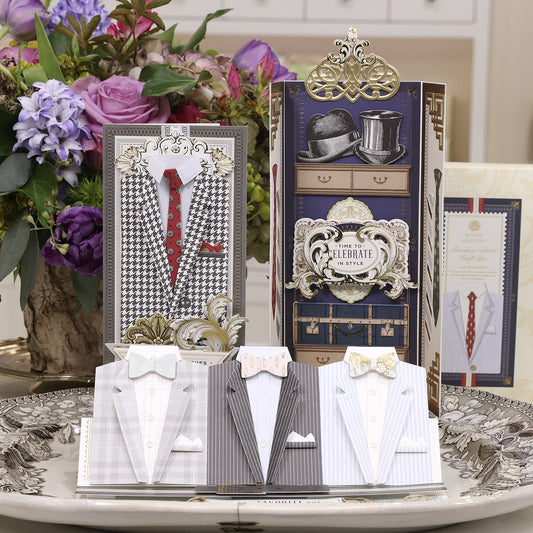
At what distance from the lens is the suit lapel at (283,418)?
648mm

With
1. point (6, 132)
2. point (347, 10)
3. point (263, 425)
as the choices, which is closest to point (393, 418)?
point (263, 425)

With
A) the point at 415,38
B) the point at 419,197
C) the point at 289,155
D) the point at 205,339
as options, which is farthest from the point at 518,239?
the point at 415,38

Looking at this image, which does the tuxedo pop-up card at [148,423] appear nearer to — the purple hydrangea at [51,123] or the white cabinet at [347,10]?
the purple hydrangea at [51,123]

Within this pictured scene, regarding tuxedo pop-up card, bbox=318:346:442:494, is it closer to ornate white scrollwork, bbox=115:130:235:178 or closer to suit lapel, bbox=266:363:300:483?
suit lapel, bbox=266:363:300:483

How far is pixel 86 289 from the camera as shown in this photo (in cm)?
91

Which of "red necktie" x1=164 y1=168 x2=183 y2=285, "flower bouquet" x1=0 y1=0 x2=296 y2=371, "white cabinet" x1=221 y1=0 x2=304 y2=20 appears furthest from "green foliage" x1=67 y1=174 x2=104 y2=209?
"white cabinet" x1=221 y1=0 x2=304 y2=20

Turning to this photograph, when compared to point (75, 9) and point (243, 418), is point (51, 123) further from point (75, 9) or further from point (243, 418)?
point (243, 418)

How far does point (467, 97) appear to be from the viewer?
2633 millimetres

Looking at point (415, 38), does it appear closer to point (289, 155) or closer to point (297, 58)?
point (297, 58)

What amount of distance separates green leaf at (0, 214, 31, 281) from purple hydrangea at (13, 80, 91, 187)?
0.09m

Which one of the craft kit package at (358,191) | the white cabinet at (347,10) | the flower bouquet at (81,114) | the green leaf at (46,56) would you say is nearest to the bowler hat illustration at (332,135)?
the craft kit package at (358,191)

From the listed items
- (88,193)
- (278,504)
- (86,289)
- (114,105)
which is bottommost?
(278,504)

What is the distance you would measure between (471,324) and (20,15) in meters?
0.70

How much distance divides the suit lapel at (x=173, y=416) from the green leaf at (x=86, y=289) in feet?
0.87
